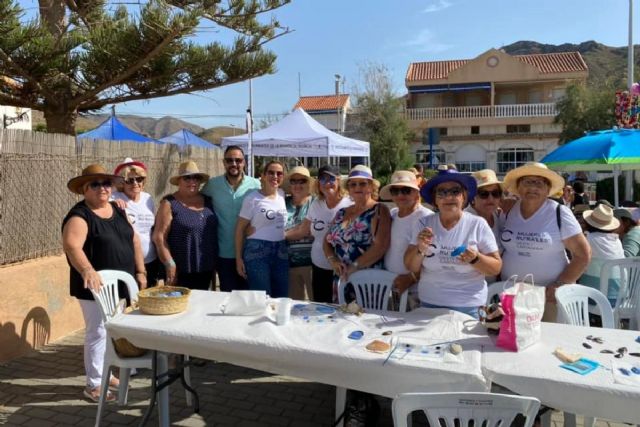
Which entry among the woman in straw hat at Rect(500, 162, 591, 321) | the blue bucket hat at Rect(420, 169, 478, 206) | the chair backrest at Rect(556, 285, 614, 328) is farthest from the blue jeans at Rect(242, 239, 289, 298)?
the chair backrest at Rect(556, 285, 614, 328)

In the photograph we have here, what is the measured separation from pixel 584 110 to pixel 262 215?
2274 centimetres

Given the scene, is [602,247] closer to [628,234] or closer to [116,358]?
[628,234]

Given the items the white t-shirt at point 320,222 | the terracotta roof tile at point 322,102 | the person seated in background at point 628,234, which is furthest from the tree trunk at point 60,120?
the terracotta roof tile at point 322,102

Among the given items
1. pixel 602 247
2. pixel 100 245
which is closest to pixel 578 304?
pixel 602 247

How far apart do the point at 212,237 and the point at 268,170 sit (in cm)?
76

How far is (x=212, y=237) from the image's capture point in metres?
4.25

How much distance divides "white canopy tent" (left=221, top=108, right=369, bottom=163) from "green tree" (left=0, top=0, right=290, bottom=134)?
15.7 feet

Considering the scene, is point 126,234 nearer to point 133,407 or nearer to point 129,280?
point 129,280

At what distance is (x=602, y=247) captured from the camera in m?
4.12

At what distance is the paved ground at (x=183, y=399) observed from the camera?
11.1 feet

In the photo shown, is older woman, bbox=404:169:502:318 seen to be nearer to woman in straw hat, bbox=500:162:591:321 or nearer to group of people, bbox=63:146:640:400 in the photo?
group of people, bbox=63:146:640:400

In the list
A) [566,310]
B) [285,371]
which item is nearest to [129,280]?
[285,371]

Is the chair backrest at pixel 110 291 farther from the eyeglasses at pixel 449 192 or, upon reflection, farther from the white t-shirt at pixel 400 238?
the eyeglasses at pixel 449 192

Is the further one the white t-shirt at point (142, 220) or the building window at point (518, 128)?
the building window at point (518, 128)
